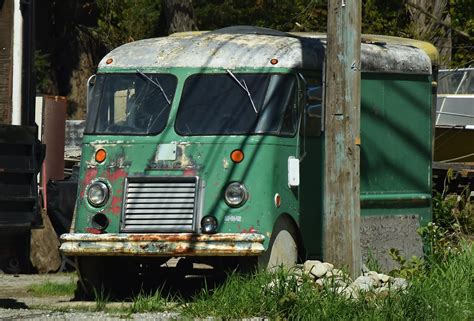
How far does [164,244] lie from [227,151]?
1109 mm

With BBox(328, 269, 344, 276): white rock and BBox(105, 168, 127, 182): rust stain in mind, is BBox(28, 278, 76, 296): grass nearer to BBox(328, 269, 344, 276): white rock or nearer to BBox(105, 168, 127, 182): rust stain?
BBox(105, 168, 127, 182): rust stain

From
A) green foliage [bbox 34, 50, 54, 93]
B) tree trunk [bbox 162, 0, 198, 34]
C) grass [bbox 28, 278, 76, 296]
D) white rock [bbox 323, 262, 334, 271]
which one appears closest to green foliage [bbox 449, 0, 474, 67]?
tree trunk [bbox 162, 0, 198, 34]

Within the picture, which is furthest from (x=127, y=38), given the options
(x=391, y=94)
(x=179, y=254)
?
(x=179, y=254)

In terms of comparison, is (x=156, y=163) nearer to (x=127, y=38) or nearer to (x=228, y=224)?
(x=228, y=224)

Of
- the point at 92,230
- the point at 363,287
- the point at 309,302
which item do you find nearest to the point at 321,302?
the point at 309,302

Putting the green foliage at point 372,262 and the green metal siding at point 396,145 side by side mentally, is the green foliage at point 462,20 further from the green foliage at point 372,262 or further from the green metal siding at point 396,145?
the green foliage at point 372,262

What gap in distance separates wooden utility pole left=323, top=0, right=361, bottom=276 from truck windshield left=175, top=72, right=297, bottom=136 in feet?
2.32

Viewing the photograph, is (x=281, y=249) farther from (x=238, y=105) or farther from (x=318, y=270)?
(x=238, y=105)

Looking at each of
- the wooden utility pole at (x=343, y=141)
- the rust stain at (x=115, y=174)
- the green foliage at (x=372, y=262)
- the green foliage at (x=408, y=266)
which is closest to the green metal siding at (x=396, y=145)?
the green foliage at (x=372, y=262)

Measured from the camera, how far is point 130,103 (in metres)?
10.5

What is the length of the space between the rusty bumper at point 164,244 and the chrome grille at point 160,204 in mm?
160

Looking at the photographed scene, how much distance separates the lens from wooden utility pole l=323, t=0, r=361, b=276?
9492mm

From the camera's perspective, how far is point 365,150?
429 inches

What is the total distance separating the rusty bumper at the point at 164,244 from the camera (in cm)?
931
